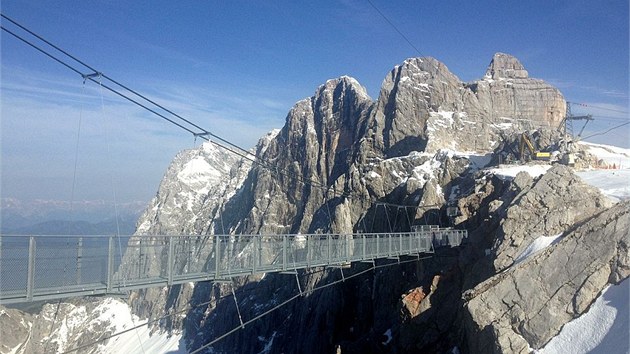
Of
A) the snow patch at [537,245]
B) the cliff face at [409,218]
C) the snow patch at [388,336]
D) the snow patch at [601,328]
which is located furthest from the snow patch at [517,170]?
the snow patch at [601,328]

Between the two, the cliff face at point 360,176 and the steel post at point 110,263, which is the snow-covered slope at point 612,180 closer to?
the cliff face at point 360,176

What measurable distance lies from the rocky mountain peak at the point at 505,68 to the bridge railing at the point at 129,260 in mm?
91679

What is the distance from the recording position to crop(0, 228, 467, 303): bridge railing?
1056 cm

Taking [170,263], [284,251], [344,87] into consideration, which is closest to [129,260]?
[170,263]

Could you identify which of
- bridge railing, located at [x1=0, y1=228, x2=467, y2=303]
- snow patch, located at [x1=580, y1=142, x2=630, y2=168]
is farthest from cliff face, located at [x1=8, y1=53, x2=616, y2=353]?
snow patch, located at [x1=580, y1=142, x2=630, y2=168]

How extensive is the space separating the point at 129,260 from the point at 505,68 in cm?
10407

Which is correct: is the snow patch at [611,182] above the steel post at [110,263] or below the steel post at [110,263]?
above

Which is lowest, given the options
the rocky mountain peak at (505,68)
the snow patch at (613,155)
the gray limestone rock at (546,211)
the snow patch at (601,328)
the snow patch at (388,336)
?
the snow patch at (388,336)

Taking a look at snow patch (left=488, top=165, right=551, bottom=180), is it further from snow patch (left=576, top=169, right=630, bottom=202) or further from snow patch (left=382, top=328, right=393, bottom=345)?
snow patch (left=382, top=328, right=393, bottom=345)

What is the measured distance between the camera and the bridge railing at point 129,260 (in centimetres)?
1056

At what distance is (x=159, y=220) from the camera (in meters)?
193

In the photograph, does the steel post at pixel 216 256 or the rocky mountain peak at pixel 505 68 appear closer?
the steel post at pixel 216 256

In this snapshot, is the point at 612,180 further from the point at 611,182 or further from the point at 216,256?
the point at 216,256

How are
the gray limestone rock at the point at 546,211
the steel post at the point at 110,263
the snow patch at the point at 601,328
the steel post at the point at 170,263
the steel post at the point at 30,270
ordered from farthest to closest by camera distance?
the gray limestone rock at the point at 546,211 → the snow patch at the point at 601,328 → the steel post at the point at 170,263 → the steel post at the point at 110,263 → the steel post at the point at 30,270
